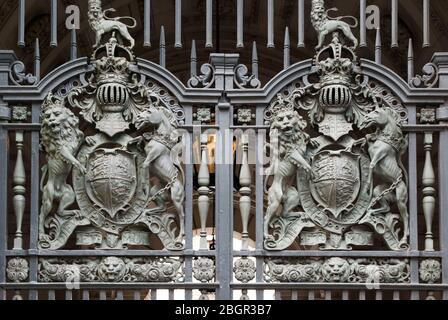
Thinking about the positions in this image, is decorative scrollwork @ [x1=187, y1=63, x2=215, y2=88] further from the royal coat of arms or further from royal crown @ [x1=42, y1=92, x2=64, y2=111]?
royal crown @ [x1=42, y1=92, x2=64, y2=111]

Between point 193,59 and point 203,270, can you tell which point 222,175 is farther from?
point 193,59

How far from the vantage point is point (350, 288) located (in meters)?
12.8

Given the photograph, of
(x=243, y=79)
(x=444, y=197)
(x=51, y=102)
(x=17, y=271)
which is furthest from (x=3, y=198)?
(x=444, y=197)

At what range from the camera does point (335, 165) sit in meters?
12.9

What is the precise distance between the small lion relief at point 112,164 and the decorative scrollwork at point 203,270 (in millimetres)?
206

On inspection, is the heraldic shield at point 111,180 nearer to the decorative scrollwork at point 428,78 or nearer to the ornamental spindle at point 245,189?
the ornamental spindle at point 245,189

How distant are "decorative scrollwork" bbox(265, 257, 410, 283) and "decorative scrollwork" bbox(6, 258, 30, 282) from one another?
1.95 metres

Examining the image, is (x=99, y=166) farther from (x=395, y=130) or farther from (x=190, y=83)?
(x=395, y=130)

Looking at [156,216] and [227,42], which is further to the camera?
[227,42]

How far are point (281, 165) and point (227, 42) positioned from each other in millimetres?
8193

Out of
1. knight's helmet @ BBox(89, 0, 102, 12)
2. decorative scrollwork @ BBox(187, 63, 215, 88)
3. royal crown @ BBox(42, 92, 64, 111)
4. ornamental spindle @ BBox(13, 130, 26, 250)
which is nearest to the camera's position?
ornamental spindle @ BBox(13, 130, 26, 250)

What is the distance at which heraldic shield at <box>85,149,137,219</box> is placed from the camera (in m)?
12.9

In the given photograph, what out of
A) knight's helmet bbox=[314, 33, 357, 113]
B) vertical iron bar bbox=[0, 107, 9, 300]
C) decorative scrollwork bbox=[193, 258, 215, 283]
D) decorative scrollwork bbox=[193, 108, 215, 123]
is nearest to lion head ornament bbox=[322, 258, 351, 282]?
decorative scrollwork bbox=[193, 258, 215, 283]
